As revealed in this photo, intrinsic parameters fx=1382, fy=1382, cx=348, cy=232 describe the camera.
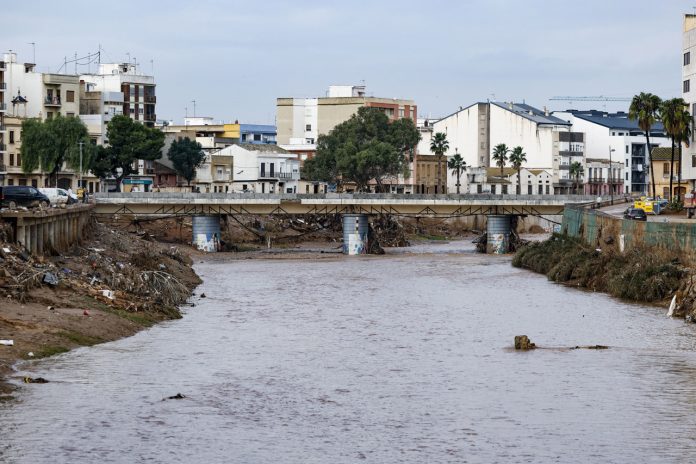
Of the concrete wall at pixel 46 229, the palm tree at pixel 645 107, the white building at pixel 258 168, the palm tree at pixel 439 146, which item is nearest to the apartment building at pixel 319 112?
the palm tree at pixel 439 146

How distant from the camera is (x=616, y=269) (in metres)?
66.6

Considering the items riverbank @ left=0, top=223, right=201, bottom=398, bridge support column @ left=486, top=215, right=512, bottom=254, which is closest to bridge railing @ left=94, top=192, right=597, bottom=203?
bridge support column @ left=486, top=215, right=512, bottom=254

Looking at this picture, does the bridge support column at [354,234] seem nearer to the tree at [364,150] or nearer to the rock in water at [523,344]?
the tree at [364,150]

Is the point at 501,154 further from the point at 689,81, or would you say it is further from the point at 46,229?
the point at 46,229

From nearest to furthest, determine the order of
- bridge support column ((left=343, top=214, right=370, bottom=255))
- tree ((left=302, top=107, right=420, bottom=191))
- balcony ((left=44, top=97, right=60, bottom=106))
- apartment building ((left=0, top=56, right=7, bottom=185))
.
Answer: bridge support column ((left=343, top=214, right=370, bottom=255)), apartment building ((left=0, top=56, right=7, bottom=185)), balcony ((left=44, top=97, right=60, bottom=106)), tree ((left=302, top=107, right=420, bottom=191))

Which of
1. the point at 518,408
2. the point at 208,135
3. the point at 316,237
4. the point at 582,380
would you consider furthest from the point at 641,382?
the point at 208,135

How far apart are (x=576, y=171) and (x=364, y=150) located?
144 feet

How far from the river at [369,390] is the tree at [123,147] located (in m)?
69.8

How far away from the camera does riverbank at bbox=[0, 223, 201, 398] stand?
40.3 meters

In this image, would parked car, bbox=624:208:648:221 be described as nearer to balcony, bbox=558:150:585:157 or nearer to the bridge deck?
the bridge deck

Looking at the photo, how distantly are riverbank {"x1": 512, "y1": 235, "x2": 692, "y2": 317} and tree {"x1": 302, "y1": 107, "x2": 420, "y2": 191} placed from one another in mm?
52879

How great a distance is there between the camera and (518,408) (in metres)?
34.5

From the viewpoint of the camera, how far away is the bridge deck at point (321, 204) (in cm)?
10250

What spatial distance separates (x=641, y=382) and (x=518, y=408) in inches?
216
